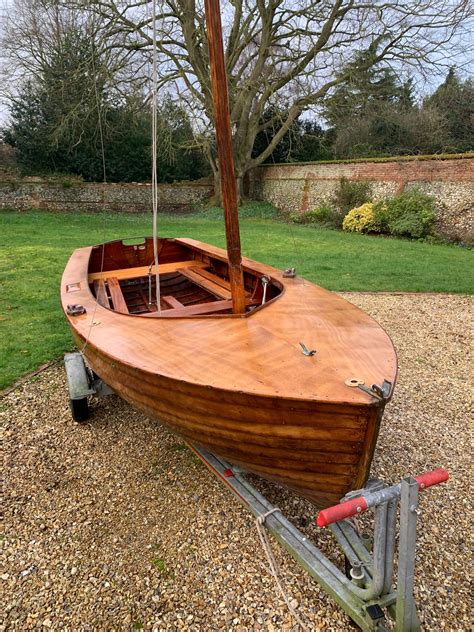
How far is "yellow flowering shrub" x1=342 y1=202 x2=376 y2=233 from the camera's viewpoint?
1257 cm

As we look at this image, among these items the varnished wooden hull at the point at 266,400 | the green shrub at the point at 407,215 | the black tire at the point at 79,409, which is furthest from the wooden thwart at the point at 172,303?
the green shrub at the point at 407,215

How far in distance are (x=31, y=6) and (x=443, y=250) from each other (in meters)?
15.0

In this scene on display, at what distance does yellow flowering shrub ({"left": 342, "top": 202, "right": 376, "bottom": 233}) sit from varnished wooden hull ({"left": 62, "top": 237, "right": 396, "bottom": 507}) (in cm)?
1098

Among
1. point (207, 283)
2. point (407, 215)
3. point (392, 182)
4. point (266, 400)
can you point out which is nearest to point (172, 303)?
point (207, 283)

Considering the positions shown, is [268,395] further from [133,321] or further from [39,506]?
[39,506]

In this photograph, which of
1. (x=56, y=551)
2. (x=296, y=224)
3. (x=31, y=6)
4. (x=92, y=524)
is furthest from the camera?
(x=296, y=224)

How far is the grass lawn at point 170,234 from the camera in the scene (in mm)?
4820

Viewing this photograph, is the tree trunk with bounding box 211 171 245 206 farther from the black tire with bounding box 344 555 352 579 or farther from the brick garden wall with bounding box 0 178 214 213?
the black tire with bounding box 344 555 352 579

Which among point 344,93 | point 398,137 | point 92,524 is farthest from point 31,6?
point 92,524

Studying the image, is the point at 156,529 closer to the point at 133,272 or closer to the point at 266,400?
the point at 266,400

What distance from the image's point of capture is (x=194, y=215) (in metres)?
18.0

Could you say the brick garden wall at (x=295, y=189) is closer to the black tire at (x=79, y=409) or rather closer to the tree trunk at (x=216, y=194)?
the tree trunk at (x=216, y=194)

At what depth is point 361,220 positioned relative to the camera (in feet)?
41.7

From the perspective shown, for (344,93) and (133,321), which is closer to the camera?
(133,321)
